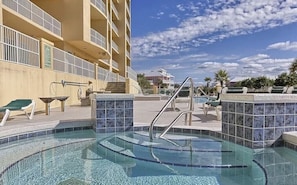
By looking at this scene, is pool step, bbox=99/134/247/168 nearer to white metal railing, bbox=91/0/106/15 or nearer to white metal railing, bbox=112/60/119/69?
white metal railing, bbox=91/0/106/15

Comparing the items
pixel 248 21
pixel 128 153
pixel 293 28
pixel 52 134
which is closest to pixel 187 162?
pixel 128 153

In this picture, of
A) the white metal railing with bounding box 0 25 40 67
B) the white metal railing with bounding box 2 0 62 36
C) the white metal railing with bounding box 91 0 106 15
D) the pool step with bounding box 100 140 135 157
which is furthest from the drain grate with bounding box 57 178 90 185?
the white metal railing with bounding box 91 0 106 15

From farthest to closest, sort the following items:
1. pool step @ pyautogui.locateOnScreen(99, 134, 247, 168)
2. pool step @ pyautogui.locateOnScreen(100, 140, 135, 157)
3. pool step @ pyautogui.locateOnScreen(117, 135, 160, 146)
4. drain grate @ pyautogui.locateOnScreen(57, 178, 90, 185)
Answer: pool step @ pyautogui.locateOnScreen(117, 135, 160, 146), pool step @ pyautogui.locateOnScreen(100, 140, 135, 157), pool step @ pyautogui.locateOnScreen(99, 134, 247, 168), drain grate @ pyautogui.locateOnScreen(57, 178, 90, 185)

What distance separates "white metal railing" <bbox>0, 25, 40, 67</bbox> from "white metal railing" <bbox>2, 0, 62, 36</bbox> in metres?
2.61

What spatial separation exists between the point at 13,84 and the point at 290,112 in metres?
7.44

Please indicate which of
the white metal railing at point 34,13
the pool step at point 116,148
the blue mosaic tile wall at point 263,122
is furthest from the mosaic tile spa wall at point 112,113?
the white metal railing at point 34,13

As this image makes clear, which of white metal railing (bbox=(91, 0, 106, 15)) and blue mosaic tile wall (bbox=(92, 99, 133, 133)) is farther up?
white metal railing (bbox=(91, 0, 106, 15))

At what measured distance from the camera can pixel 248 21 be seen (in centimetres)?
2734

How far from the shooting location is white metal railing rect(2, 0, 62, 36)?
1132 cm

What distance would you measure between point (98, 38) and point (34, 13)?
6665mm

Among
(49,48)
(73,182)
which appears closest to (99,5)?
(49,48)

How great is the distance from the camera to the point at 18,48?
28.4ft

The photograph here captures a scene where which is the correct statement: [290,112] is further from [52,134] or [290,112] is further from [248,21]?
[248,21]

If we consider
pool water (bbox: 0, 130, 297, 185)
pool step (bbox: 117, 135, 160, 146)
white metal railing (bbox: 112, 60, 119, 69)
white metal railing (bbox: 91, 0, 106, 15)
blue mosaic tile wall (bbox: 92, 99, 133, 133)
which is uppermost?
white metal railing (bbox: 91, 0, 106, 15)
